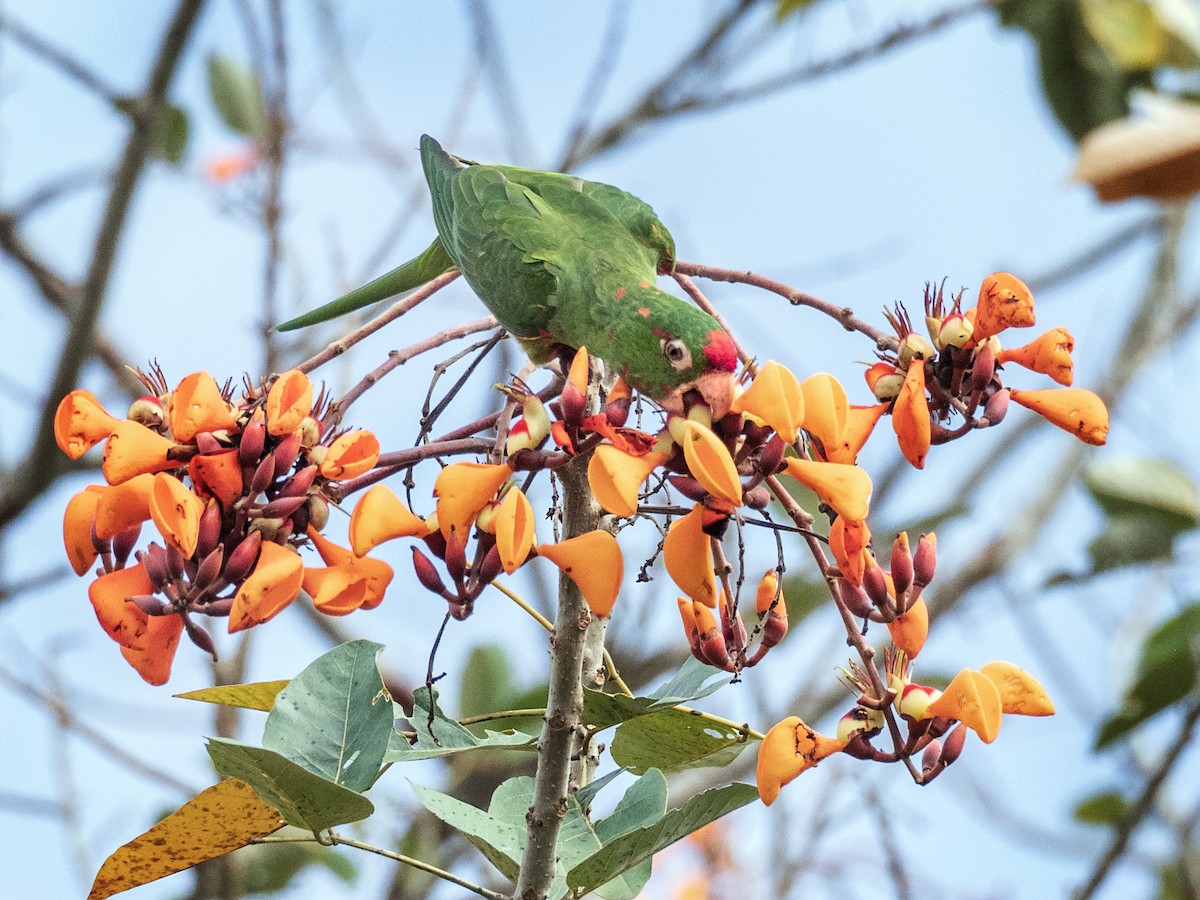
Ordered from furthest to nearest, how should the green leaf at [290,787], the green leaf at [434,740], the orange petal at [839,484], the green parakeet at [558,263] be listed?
the green parakeet at [558,263]
the green leaf at [434,740]
the orange petal at [839,484]
the green leaf at [290,787]

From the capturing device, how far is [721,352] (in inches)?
55.9

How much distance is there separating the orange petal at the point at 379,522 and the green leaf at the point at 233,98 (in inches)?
132

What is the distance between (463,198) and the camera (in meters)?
2.09

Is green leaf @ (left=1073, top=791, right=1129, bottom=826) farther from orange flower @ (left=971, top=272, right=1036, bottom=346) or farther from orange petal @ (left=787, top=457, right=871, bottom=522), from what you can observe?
orange petal @ (left=787, top=457, right=871, bottom=522)

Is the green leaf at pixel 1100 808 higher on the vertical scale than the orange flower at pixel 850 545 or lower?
higher

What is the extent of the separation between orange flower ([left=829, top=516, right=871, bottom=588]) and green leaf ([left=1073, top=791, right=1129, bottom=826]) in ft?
7.74

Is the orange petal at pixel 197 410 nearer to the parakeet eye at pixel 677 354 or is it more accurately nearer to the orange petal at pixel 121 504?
the orange petal at pixel 121 504

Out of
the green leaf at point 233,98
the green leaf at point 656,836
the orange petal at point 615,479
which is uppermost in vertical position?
the green leaf at point 233,98

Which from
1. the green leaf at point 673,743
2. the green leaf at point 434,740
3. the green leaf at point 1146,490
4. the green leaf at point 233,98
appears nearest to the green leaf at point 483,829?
the green leaf at point 434,740

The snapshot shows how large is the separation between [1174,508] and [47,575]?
280cm

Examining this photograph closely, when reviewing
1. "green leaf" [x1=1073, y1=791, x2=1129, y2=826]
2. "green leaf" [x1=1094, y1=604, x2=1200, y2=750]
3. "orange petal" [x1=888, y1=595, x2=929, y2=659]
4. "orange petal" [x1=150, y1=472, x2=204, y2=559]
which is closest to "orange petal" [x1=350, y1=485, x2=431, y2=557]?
"orange petal" [x1=150, y1=472, x2=204, y2=559]

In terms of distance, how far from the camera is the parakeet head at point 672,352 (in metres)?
1.35

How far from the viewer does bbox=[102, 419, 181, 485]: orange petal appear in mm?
1245

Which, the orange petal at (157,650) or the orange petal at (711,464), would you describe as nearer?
the orange petal at (711,464)
